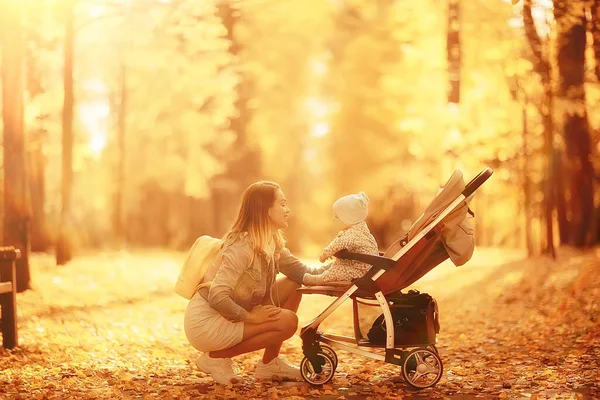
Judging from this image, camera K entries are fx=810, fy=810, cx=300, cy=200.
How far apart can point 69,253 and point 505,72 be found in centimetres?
898

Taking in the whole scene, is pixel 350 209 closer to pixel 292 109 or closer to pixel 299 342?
pixel 299 342

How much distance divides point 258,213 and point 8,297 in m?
2.96

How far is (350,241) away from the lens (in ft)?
19.7

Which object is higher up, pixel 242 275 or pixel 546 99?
pixel 546 99

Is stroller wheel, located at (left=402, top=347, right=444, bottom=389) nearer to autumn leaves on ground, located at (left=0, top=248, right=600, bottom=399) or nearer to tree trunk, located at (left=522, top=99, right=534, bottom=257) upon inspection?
autumn leaves on ground, located at (left=0, top=248, right=600, bottom=399)

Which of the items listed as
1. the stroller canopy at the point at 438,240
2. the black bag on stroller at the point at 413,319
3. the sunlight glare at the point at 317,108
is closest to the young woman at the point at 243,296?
the black bag on stroller at the point at 413,319

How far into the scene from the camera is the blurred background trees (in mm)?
13758

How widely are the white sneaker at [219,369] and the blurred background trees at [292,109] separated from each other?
5.56m

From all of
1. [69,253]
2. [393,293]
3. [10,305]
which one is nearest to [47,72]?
[69,253]

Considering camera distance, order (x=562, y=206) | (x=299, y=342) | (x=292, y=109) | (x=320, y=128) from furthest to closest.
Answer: (x=320, y=128) < (x=292, y=109) < (x=562, y=206) < (x=299, y=342)

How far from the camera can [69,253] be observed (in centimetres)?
1509

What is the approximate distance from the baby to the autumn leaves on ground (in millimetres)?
892

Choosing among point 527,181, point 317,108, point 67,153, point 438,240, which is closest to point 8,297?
point 438,240

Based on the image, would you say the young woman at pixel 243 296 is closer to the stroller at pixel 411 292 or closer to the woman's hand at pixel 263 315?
the woman's hand at pixel 263 315
